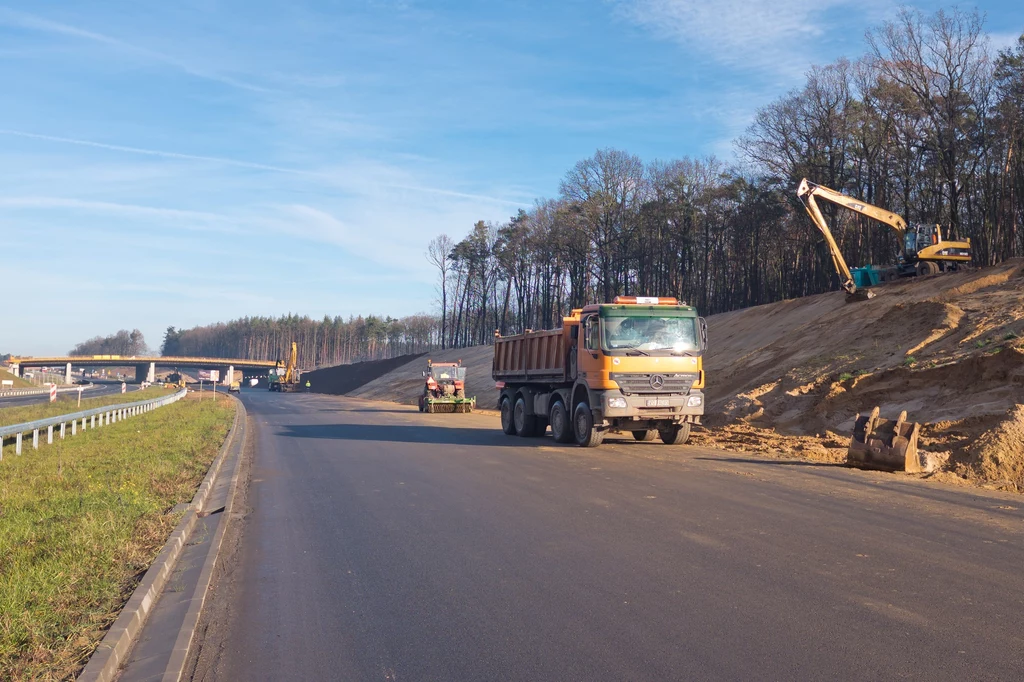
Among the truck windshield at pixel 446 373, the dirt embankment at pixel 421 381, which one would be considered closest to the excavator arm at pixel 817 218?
the truck windshield at pixel 446 373

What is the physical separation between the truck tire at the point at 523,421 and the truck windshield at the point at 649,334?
5.71 m

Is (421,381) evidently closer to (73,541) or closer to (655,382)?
(655,382)

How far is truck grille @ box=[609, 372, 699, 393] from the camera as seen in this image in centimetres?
1800

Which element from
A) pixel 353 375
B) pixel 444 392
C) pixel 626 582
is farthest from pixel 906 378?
pixel 353 375

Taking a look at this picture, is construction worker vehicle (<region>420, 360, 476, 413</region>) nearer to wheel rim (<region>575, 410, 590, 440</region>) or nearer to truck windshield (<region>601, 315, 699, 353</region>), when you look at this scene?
wheel rim (<region>575, 410, 590, 440</region>)

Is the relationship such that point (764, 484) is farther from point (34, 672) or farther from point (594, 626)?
point (34, 672)

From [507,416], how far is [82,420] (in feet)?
46.1

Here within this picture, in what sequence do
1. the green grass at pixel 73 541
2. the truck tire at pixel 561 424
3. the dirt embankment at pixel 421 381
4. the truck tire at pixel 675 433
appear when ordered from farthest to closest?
the dirt embankment at pixel 421 381, the truck tire at pixel 561 424, the truck tire at pixel 675 433, the green grass at pixel 73 541

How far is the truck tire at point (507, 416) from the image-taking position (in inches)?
977

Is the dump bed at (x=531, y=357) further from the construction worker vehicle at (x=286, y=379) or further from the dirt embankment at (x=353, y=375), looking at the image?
the construction worker vehicle at (x=286, y=379)

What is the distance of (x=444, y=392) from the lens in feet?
141

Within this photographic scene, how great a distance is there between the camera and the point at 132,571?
7336 mm

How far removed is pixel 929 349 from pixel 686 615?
65.3 feet

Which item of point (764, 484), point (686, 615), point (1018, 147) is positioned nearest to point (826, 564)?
point (686, 615)
